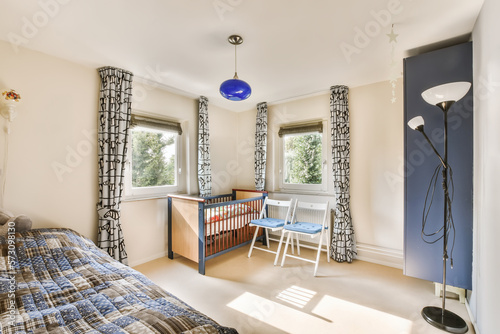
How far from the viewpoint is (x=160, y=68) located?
2.72 metres

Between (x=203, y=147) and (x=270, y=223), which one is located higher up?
(x=203, y=147)

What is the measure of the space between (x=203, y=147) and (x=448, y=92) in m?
3.05

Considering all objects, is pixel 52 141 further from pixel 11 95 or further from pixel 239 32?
pixel 239 32

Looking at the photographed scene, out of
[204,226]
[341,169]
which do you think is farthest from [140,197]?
[341,169]

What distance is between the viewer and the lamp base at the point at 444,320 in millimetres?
1789

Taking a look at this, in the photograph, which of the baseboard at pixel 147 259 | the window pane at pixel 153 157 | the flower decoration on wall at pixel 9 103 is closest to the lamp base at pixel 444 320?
the baseboard at pixel 147 259

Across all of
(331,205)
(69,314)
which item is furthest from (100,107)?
(331,205)

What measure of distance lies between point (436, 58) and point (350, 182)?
5.85 ft

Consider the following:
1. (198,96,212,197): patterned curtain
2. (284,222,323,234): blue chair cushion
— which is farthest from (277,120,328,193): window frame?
(198,96,212,197): patterned curtain

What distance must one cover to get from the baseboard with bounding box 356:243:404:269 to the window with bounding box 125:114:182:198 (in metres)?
3.01

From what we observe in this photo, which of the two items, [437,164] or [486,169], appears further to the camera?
[437,164]

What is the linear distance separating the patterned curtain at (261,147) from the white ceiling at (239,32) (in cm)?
119

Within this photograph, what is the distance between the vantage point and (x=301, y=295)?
2320 millimetres

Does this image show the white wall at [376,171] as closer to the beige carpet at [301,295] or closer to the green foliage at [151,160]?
the beige carpet at [301,295]
